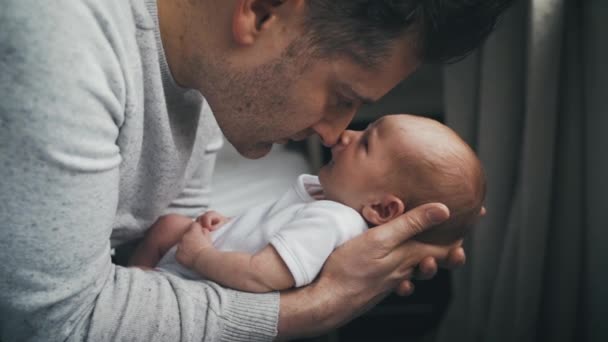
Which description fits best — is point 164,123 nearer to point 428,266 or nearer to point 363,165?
point 363,165

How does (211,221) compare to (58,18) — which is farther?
(211,221)

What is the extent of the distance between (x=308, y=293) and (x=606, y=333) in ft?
2.84

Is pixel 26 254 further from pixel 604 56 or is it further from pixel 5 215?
pixel 604 56

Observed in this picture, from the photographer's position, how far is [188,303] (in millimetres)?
974

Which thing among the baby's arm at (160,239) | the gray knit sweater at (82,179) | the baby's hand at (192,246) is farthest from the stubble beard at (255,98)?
the baby's arm at (160,239)

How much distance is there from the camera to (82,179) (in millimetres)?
778

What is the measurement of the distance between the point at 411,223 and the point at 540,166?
21.8 inches

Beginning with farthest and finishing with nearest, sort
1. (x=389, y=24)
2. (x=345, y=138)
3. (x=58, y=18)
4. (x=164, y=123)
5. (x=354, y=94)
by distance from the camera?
(x=345, y=138), (x=164, y=123), (x=354, y=94), (x=389, y=24), (x=58, y=18)

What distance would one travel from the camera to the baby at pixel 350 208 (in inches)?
41.4

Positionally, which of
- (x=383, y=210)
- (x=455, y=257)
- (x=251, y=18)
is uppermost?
(x=251, y=18)

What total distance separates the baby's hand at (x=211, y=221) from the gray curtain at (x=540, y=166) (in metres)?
0.80

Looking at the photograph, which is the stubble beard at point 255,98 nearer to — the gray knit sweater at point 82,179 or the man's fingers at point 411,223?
the gray knit sweater at point 82,179

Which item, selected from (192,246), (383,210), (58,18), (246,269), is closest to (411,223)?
(383,210)

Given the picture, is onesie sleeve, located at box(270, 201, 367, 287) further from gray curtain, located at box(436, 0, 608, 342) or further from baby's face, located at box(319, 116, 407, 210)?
gray curtain, located at box(436, 0, 608, 342)
